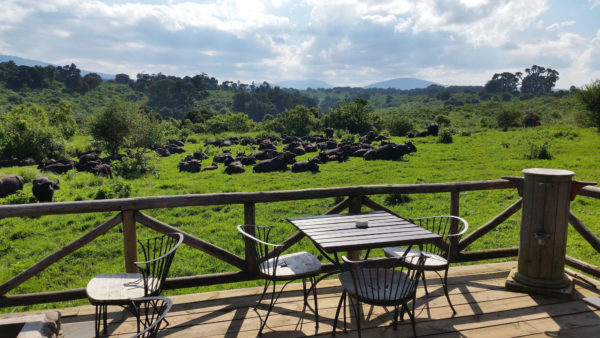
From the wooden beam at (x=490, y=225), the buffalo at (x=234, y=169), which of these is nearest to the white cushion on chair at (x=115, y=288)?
the wooden beam at (x=490, y=225)

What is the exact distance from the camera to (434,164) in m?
18.6

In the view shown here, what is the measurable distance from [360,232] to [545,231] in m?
2.07

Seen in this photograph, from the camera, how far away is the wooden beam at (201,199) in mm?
3867

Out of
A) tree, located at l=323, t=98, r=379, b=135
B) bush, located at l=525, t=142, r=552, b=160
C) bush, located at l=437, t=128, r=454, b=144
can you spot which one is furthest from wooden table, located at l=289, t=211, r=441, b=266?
tree, located at l=323, t=98, r=379, b=135

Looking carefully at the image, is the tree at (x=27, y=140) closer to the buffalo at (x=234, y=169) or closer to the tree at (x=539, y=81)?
the buffalo at (x=234, y=169)

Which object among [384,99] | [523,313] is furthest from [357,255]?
[384,99]

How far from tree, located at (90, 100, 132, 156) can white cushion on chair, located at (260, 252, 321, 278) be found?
2232 cm

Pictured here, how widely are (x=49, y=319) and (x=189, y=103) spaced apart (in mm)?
102461

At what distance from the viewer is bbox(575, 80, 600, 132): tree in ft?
91.3

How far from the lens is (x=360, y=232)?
11.9 feet

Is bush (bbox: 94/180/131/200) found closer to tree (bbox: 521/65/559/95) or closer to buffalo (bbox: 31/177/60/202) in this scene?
buffalo (bbox: 31/177/60/202)

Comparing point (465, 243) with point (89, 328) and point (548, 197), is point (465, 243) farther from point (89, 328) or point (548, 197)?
point (89, 328)

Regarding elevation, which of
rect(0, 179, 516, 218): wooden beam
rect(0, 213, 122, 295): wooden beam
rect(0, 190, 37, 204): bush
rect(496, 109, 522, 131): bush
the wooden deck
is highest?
rect(496, 109, 522, 131): bush

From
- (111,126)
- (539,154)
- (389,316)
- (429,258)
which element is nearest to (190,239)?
(389,316)
